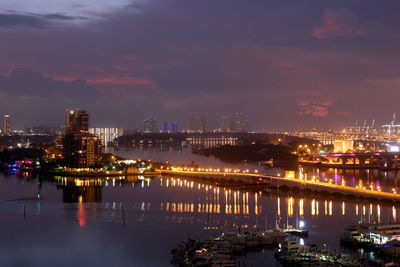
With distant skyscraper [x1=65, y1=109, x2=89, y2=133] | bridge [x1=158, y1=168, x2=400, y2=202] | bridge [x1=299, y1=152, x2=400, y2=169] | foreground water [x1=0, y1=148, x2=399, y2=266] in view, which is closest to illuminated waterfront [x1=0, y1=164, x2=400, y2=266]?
foreground water [x1=0, y1=148, x2=399, y2=266]

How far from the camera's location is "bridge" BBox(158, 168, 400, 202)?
52.4 feet

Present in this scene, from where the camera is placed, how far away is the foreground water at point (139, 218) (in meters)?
10.7

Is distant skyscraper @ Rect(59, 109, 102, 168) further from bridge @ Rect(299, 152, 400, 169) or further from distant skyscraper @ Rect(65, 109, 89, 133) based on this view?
bridge @ Rect(299, 152, 400, 169)

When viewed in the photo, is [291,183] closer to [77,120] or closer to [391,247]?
[391,247]

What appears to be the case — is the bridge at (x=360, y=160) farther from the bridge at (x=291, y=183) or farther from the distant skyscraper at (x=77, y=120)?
the distant skyscraper at (x=77, y=120)

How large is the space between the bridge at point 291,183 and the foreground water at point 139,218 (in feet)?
1.29

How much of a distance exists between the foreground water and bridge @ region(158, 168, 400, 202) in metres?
0.39

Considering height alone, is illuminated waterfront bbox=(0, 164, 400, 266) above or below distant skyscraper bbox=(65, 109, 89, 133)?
below

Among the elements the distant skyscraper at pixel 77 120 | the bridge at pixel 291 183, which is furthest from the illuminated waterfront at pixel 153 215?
the distant skyscraper at pixel 77 120

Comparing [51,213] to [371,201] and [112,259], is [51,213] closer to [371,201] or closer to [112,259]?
[112,259]

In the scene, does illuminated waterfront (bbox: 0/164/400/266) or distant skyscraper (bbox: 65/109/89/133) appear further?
distant skyscraper (bbox: 65/109/89/133)

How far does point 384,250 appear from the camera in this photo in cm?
972

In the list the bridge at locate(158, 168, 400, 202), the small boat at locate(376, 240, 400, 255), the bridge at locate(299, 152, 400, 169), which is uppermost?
the bridge at locate(299, 152, 400, 169)

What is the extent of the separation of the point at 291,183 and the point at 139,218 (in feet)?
22.7
